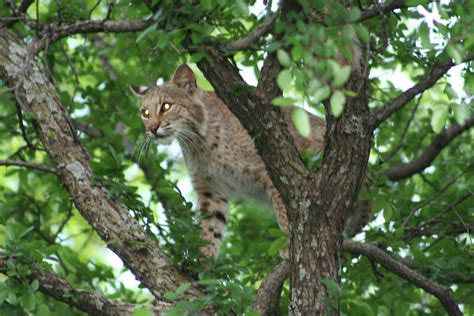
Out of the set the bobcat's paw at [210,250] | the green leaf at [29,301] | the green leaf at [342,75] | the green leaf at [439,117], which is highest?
the bobcat's paw at [210,250]

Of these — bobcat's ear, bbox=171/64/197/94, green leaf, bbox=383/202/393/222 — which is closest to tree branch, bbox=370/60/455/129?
green leaf, bbox=383/202/393/222

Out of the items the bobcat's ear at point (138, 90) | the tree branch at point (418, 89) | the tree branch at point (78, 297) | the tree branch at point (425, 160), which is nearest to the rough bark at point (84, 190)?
the tree branch at point (78, 297)

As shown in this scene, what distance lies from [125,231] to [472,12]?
2.71 meters

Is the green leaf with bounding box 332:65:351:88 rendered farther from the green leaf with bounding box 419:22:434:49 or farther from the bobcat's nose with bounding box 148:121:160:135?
the bobcat's nose with bounding box 148:121:160:135

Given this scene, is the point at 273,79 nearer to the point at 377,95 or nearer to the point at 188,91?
the point at 188,91

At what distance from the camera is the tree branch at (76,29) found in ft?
21.9

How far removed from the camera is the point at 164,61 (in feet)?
33.0

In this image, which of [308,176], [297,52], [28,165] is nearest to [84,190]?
[28,165]

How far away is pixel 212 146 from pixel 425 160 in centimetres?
199

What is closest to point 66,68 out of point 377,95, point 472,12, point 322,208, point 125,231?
point 377,95

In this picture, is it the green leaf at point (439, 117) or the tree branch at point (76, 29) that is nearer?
the green leaf at point (439, 117)

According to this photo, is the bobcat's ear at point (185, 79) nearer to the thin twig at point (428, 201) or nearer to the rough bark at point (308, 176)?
the thin twig at point (428, 201)

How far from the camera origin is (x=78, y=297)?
623cm

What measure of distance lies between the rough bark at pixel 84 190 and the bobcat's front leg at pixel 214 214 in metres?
2.31
